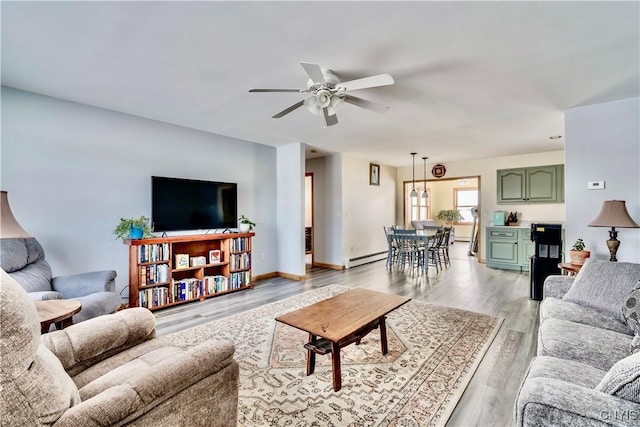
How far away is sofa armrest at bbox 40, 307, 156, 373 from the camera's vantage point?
55.2 inches

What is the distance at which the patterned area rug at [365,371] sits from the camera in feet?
5.84

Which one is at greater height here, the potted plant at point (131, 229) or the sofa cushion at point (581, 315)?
the potted plant at point (131, 229)

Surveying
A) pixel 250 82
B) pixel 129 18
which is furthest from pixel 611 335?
pixel 129 18

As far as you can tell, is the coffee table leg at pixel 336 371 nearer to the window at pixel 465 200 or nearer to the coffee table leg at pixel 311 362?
the coffee table leg at pixel 311 362

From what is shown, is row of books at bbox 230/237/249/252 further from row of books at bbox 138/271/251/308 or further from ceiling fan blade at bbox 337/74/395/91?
ceiling fan blade at bbox 337/74/395/91

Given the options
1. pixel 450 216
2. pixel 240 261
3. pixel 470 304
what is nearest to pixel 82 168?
pixel 240 261

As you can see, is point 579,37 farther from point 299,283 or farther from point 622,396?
point 299,283

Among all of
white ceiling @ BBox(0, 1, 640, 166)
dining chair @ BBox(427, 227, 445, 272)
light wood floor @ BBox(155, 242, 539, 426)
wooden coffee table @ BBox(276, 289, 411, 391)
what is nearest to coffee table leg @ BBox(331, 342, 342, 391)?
wooden coffee table @ BBox(276, 289, 411, 391)

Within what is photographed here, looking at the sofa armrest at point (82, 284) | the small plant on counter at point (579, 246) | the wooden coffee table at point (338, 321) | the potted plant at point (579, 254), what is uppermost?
the small plant on counter at point (579, 246)

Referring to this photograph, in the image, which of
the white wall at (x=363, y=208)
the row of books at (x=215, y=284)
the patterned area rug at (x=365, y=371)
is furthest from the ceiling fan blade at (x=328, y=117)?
the white wall at (x=363, y=208)

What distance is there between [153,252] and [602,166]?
5268mm

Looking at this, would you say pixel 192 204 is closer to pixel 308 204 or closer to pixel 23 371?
pixel 23 371

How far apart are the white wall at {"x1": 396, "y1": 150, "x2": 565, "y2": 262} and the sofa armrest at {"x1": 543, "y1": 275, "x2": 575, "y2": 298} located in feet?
14.1

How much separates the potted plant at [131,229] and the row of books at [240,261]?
126cm
